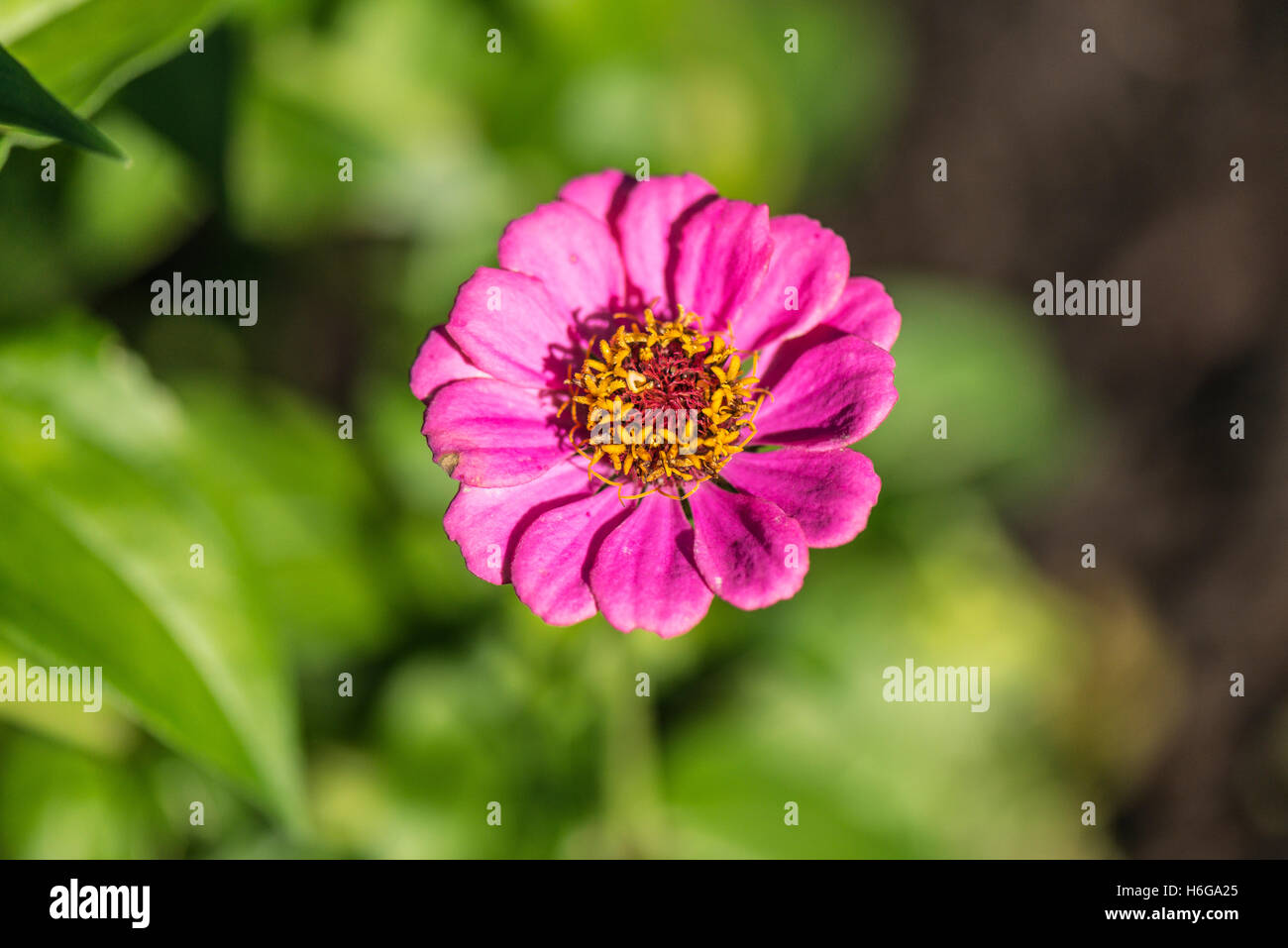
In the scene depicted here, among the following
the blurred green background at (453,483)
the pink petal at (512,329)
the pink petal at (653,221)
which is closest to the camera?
the pink petal at (512,329)

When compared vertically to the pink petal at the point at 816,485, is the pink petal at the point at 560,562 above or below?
below

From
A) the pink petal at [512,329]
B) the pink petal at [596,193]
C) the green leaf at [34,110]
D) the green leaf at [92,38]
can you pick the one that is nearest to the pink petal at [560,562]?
the pink petal at [512,329]

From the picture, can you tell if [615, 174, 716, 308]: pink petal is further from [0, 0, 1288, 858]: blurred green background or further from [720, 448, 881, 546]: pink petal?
[0, 0, 1288, 858]: blurred green background

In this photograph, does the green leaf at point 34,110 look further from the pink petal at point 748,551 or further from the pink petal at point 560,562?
the pink petal at point 748,551

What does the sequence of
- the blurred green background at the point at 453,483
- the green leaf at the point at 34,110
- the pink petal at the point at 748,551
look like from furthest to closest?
the blurred green background at the point at 453,483 < the pink petal at the point at 748,551 < the green leaf at the point at 34,110

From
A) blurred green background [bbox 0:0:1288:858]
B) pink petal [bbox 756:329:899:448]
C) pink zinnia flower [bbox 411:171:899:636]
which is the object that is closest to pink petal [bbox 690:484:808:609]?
pink zinnia flower [bbox 411:171:899:636]

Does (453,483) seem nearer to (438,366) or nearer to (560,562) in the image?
(438,366)

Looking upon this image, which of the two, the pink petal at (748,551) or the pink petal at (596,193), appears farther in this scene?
the pink petal at (596,193)

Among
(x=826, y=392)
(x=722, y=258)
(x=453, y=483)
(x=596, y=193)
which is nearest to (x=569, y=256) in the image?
(x=596, y=193)
